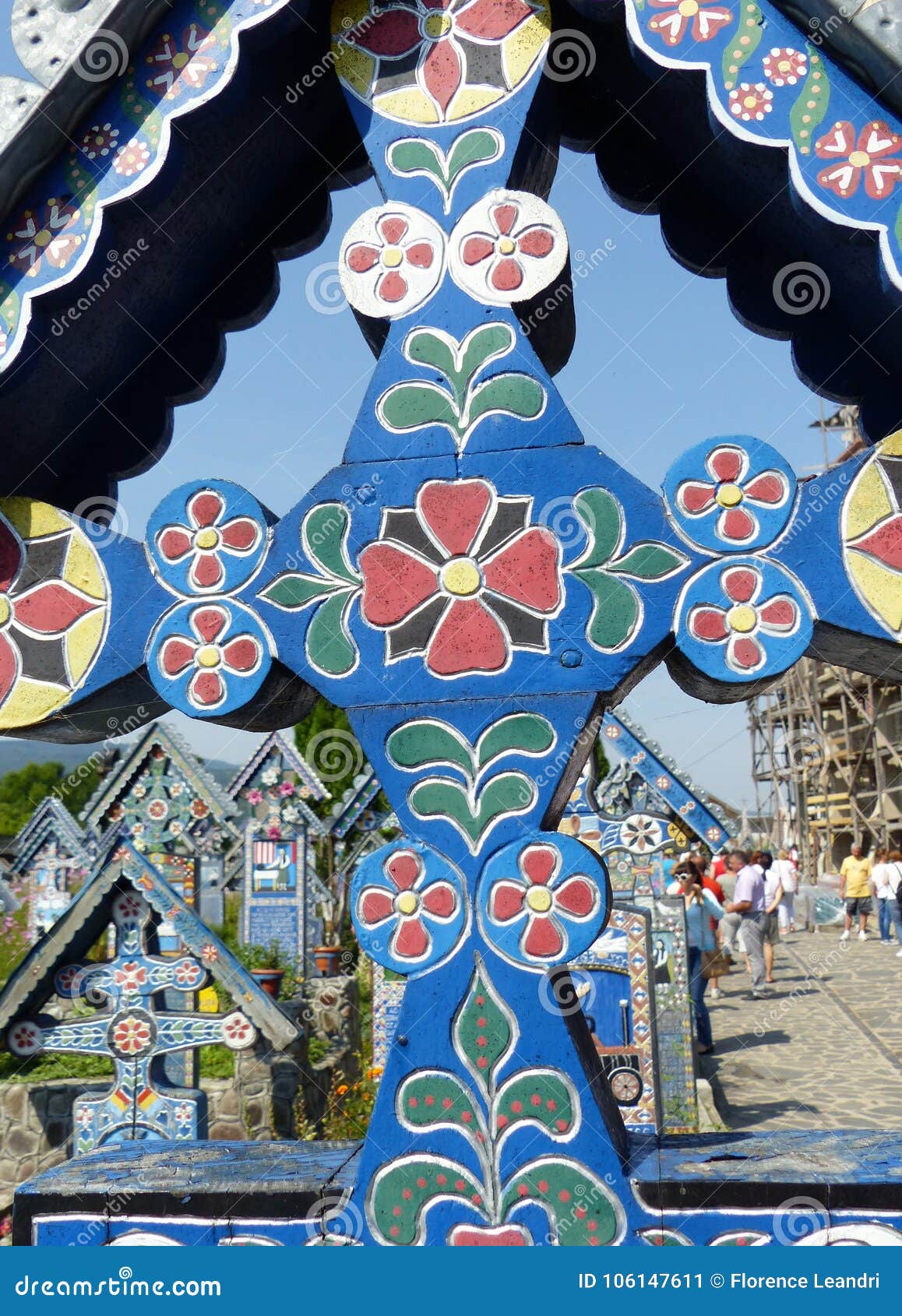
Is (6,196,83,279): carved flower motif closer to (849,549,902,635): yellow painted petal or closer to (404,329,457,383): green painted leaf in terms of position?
(404,329,457,383): green painted leaf

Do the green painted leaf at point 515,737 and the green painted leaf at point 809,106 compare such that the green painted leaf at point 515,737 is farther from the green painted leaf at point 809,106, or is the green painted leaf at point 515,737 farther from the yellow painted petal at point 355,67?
the yellow painted petal at point 355,67

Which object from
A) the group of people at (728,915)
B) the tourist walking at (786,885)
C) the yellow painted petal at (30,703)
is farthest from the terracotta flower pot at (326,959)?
the yellow painted petal at (30,703)

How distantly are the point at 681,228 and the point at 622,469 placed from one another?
1.21 meters

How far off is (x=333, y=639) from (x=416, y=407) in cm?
67

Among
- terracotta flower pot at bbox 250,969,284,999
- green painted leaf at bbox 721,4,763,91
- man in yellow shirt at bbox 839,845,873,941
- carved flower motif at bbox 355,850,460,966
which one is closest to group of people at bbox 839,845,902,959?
man in yellow shirt at bbox 839,845,873,941

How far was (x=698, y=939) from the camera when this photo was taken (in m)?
12.9

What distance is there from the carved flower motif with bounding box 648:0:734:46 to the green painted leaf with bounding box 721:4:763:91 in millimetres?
41

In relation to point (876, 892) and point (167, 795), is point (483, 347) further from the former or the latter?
point (876, 892)

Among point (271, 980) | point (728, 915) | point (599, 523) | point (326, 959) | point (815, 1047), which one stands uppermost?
point (599, 523)

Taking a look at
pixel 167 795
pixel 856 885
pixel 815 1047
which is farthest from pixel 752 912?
pixel 167 795

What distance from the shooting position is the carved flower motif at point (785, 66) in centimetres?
283

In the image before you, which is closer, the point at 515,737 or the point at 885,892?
the point at 515,737

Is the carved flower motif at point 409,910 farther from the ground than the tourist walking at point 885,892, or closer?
farther from the ground

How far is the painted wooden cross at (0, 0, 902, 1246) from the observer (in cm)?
279
